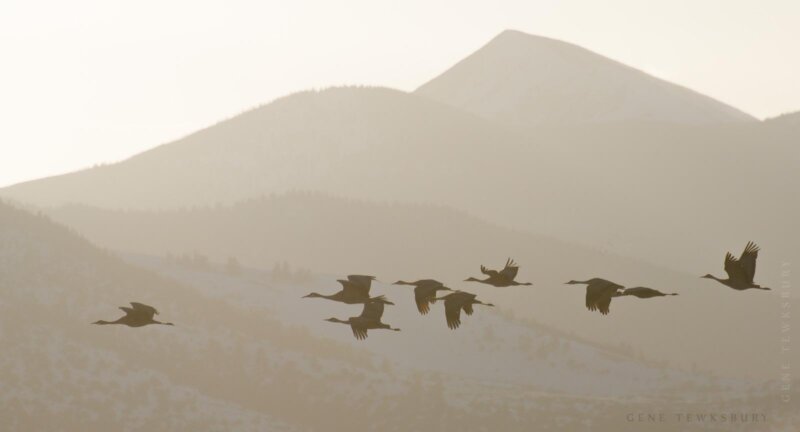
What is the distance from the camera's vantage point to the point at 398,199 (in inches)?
5276

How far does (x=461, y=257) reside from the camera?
364 feet

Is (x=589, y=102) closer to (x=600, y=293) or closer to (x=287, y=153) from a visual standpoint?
(x=287, y=153)

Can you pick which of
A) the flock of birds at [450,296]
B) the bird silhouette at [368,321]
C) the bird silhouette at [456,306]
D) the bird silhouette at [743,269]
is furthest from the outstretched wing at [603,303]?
the bird silhouette at [368,321]

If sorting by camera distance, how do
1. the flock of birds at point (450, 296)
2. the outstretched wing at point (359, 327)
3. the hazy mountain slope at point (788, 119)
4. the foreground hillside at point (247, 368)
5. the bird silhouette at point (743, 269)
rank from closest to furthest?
the bird silhouette at point (743, 269), the flock of birds at point (450, 296), the outstretched wing at point (359, 327), the foreground hillside at point (247, 368), the hazy mountain slope at point (788, 119)

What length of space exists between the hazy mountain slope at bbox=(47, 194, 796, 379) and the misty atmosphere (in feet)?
1.13

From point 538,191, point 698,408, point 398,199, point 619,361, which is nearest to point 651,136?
point 538,191

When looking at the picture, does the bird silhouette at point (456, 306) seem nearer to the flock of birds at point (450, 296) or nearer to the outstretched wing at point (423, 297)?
the flock of birds at point (450, 296)

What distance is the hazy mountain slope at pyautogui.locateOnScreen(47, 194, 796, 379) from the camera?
3974 inches

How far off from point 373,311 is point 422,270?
3385 inches

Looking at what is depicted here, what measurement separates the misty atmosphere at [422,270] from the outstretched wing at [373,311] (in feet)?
0.29

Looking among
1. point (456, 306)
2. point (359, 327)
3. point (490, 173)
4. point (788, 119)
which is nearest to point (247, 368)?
point (359, 327)

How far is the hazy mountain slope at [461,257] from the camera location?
10094 cm

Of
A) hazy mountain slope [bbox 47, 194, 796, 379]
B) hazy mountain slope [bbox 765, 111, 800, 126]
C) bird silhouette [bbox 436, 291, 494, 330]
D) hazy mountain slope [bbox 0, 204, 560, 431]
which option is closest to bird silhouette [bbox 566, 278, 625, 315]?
bird silhouette [bbox 436, 291, 494, 330]

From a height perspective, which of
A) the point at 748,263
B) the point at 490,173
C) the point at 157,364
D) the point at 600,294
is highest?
the point at 490,173
